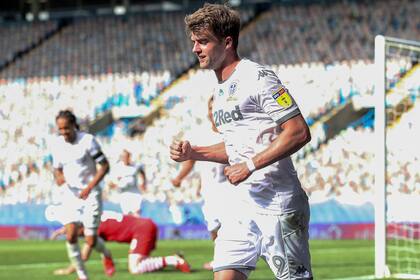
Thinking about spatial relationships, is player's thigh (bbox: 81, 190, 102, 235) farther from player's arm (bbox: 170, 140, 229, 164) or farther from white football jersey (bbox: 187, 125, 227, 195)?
player's arm (bbox: 170, 140, 229, 164)

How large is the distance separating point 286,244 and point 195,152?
2.53ft

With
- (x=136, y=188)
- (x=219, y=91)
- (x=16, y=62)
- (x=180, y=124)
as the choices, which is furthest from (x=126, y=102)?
(x=219, y=91)

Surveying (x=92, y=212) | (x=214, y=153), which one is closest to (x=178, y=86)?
(x=92, y=212)

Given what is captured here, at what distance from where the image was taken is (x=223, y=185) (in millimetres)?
12383

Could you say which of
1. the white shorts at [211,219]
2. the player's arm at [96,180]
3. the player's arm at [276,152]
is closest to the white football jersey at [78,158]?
the player's arm at [96,180]

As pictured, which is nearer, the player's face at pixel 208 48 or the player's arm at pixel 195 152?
the player's face at pixel 208 48

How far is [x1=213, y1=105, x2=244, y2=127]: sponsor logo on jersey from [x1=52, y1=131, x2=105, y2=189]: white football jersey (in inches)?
242

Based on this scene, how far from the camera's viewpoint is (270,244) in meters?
5.58

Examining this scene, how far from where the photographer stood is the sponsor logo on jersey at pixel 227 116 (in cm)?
552

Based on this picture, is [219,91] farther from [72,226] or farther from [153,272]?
[153,272]

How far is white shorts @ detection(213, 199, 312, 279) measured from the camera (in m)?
5.55

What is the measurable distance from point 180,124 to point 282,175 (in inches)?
1021

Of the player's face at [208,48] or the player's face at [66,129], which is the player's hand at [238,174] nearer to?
the player's face at [208,48]

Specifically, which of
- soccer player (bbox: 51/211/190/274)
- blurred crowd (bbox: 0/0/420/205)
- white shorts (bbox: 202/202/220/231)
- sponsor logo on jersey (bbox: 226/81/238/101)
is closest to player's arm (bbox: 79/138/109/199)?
soccer player (bbox: 51/211/190/274)
